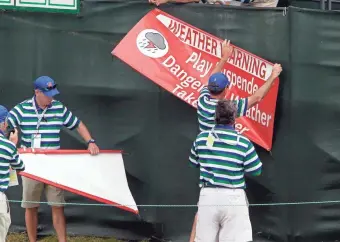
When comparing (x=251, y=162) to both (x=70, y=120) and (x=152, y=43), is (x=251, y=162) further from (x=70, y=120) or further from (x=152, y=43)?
(x=70, y=120)

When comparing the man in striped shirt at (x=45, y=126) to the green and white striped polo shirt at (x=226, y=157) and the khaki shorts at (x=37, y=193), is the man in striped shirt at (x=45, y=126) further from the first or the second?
the green and white striped polo shirt at (x=226, y=157)

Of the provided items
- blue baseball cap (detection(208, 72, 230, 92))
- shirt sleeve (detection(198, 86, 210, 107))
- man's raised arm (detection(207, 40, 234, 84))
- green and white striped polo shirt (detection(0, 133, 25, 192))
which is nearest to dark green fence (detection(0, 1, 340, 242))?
man's raised arm (detection(207, 40, 234, 84))

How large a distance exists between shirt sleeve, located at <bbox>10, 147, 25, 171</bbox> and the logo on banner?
1.70 metres

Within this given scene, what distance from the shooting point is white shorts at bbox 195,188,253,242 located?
6.42 meters

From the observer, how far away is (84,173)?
7430 millimetres

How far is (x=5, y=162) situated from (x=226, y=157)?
1799 mm

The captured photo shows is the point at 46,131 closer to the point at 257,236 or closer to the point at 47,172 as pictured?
the point at 47,172

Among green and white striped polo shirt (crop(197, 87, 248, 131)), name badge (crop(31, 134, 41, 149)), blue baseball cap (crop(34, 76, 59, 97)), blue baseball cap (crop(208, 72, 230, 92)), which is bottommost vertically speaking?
name badge (crop(31, 134, 41, 149))

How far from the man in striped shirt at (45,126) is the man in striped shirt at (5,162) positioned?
637mm

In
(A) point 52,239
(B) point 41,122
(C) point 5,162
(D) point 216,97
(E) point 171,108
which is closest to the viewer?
(C) point 5,162

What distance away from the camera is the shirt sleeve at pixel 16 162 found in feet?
21.9

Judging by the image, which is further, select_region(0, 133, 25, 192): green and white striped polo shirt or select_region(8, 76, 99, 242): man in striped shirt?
select_region(8, 76, 99, 242): man in striped shirt

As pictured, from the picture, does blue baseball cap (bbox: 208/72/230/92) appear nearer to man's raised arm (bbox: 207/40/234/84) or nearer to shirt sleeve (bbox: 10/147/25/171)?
man's raised arm (bbox: 207/40/234/84)

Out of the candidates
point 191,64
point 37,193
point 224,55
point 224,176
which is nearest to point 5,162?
point 37,193
